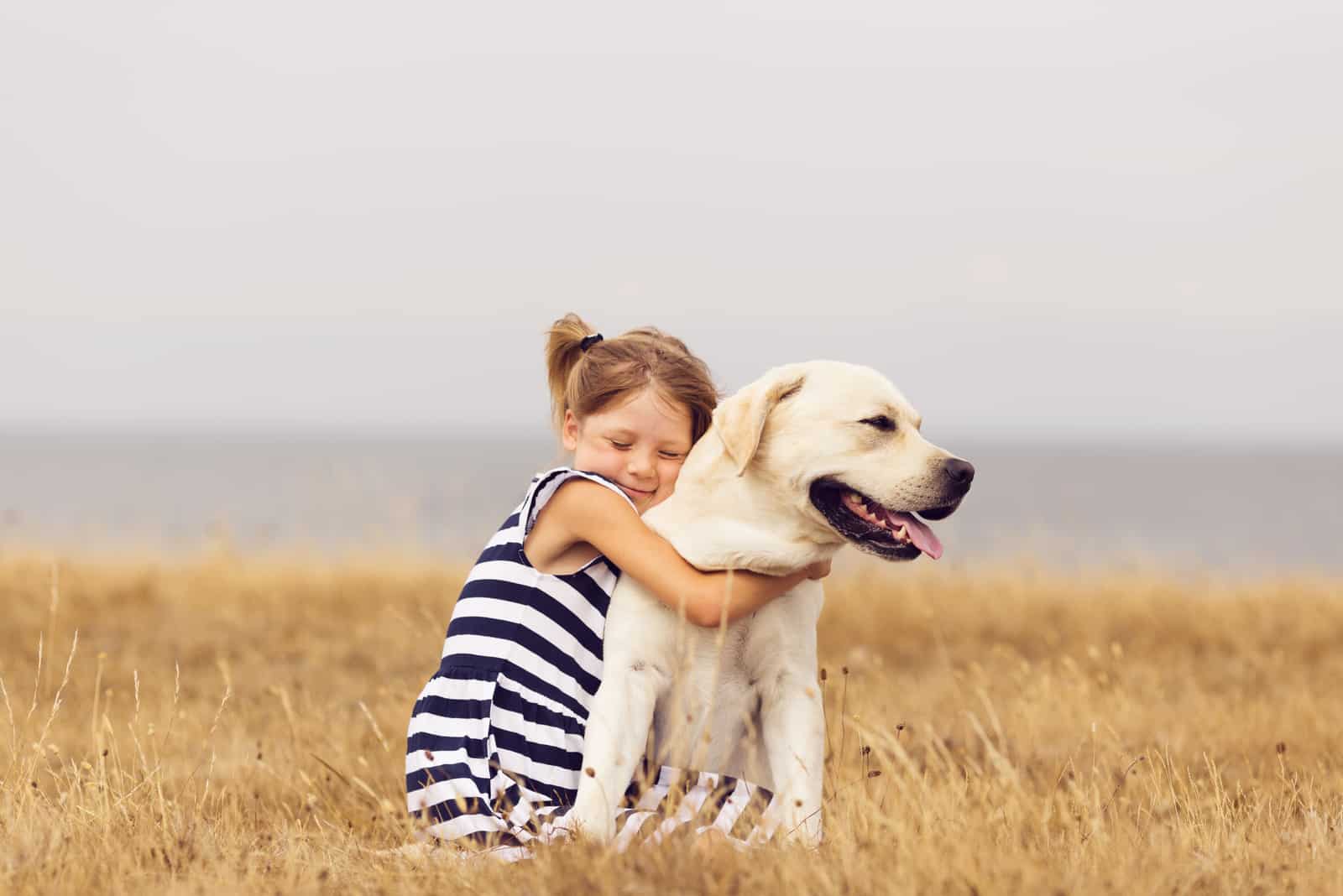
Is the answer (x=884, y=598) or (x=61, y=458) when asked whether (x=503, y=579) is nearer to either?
(x=884, y=598)

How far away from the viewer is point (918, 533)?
3.15m

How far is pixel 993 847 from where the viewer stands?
9.18ft

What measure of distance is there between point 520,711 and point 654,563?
59 centimetres

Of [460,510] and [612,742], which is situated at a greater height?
[612,742]

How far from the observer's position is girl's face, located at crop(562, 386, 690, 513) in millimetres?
3697

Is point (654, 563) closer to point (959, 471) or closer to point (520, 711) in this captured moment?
point (520, 711)

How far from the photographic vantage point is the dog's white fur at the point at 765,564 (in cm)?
306

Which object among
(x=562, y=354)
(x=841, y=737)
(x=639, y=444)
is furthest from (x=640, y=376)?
(x=841, y=737)

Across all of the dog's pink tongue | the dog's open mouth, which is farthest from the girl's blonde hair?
the dog's pink tongue

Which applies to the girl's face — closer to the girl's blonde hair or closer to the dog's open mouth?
the girl's blonde hair

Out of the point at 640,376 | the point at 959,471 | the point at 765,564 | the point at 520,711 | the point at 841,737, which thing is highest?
the point at 640,376

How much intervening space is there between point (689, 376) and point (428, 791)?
4.72 feet

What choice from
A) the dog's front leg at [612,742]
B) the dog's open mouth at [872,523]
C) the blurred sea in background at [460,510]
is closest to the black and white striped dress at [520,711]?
the dog's front leg at [612,742]

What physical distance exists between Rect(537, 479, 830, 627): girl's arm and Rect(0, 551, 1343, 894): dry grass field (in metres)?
0.45
